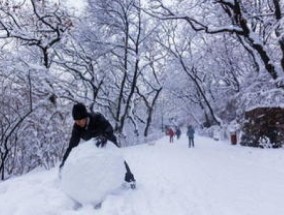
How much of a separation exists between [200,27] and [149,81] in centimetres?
2351

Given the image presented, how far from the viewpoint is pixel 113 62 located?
1304 inches

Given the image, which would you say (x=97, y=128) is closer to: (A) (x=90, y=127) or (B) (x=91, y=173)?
(A) (x=90, y=127)

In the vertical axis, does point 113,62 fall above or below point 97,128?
above

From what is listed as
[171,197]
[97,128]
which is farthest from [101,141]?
[171,197]

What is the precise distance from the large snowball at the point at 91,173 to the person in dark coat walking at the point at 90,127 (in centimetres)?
24

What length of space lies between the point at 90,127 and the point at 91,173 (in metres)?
1.13

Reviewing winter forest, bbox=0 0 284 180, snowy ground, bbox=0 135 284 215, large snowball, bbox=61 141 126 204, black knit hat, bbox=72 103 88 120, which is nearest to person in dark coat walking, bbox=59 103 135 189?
black knit hat, bbox=72 103 88 120

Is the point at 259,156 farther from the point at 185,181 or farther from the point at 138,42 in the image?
the point at 138,42

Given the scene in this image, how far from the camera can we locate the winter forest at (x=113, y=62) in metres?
20.0

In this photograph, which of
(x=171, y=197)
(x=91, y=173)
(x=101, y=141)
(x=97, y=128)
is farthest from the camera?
(x=97, y=128)

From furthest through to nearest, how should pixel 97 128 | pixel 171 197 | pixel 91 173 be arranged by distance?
pixel 97 128, pixel 171 197, pixel 91 173

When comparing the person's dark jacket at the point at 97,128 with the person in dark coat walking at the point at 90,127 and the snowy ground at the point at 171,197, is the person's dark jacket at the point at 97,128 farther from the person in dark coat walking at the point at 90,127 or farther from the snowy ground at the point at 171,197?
the snowy ground at the point at 171,197

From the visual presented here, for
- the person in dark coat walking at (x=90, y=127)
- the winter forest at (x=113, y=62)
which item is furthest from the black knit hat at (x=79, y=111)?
the winter forest at (x=113, y=62)

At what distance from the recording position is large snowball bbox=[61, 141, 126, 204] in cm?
683
